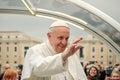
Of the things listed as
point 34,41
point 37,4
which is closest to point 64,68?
point 37,4

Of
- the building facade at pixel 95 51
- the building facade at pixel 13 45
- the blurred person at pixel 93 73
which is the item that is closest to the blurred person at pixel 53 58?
the blurred person at pixel 93 73

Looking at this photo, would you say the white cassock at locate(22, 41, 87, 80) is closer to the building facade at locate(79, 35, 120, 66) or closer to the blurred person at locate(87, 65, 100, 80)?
the blurred person at locate(87, 65, 100, 80)

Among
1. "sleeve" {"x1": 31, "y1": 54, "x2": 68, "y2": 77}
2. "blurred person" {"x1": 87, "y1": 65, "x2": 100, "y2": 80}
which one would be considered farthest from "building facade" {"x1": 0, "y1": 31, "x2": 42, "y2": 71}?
"sleeve" {"x1": 31, "y1": 54, "x2": 68, "y2": 77}

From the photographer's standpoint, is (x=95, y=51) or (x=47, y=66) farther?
(x=95, y=51)

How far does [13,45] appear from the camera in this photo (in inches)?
4948

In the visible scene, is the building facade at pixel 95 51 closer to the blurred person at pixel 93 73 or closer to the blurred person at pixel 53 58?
the blurred person at pixel 93 73

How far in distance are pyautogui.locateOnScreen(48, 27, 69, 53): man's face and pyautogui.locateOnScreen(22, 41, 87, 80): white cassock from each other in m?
0.09

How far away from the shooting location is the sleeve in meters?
4.26

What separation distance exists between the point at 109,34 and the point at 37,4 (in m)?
1.70

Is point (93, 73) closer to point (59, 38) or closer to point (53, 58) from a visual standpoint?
point (59, 38)

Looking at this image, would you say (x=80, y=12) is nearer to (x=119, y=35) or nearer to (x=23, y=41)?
(x=119, y=35)

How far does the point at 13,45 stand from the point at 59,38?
121928 millimetres

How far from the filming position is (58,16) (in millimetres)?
9992

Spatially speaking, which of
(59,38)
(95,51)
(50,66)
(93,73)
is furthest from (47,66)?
(95,51)
